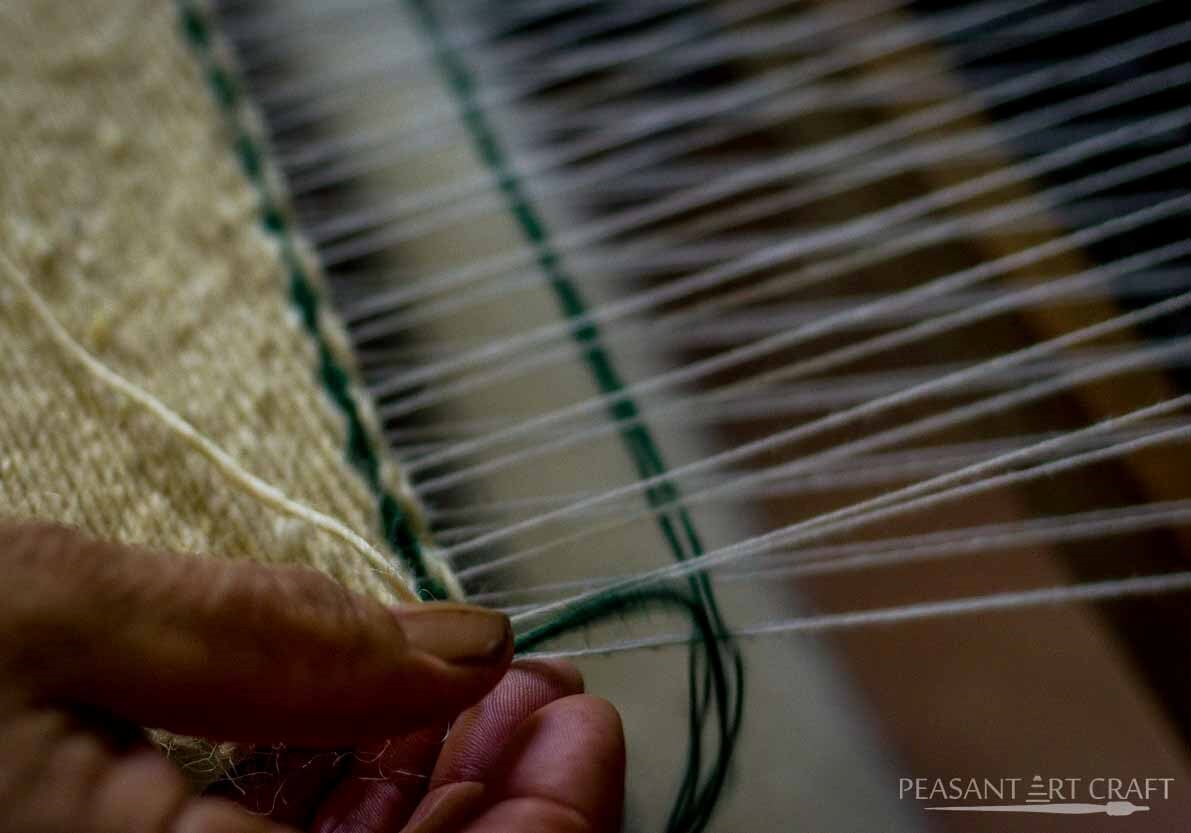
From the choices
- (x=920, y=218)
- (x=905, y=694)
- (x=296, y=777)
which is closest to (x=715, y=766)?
(x=905, y=694)

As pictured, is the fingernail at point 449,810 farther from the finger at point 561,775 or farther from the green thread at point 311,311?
the green thread at point 311,311

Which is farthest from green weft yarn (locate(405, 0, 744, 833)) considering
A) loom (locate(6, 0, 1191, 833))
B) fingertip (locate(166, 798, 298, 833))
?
fingertip (locate(166, 798, 298, 833))

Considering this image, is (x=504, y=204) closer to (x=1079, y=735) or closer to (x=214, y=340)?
(x=214, y=340)

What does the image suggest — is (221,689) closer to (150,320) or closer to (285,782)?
(285,782)

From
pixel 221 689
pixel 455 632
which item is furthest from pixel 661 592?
pixel 221 689

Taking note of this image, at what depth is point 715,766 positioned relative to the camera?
62cm

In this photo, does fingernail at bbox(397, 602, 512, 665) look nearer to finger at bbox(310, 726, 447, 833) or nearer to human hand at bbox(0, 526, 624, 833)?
human hand at bbox(0, 526, 624, 833)

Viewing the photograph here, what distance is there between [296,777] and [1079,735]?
1.52 feet

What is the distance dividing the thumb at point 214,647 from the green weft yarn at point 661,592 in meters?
0.16

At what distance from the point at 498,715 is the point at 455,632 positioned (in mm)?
97

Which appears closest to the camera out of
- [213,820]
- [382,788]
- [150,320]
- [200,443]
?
[213,820]

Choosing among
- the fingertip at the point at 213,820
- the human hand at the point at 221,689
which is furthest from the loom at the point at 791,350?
the fingertip at the point at 213,820

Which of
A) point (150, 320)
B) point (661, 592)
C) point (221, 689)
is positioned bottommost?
point (661, 592)

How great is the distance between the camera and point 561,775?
52cm
